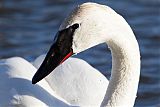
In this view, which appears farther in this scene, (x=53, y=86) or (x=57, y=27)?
(x=57, y=27)

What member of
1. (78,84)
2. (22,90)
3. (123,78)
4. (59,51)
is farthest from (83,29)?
(78,84)

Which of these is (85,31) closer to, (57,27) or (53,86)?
(53,86)

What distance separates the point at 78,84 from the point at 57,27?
3.57 meters

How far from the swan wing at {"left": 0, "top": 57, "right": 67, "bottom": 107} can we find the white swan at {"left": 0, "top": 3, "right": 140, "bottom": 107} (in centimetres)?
49

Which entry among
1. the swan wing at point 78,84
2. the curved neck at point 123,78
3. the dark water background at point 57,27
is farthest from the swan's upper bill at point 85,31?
the dark water background at point 57,27

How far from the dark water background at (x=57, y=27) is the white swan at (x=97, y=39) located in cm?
212

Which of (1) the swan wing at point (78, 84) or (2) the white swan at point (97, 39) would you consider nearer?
(2) the white swan at point (97, 39)

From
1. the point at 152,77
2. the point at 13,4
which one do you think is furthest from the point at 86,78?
the point at 13,4

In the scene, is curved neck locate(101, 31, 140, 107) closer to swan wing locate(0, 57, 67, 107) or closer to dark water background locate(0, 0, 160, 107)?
swan wing locate(0, 57, 67, 107)

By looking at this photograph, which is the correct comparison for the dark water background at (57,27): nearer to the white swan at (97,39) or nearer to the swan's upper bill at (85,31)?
the white swan at (97,39)

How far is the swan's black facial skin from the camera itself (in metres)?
5.03

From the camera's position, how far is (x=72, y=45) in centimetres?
509

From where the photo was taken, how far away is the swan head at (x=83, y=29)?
16.4 feet

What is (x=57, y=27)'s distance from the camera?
378 inches
